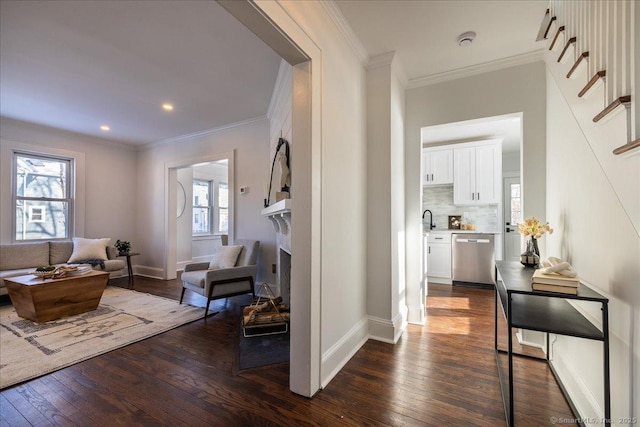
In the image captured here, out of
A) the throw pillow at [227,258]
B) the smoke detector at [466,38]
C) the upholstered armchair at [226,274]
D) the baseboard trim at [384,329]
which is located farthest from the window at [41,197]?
the smoke detector at [466,38]

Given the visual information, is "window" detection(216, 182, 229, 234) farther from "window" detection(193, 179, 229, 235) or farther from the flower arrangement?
the flower arrangement

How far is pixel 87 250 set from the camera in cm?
464

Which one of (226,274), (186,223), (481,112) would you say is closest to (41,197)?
(186,223)

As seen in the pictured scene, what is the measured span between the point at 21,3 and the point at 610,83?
3666mm

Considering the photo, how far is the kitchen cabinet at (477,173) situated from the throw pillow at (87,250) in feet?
21.3

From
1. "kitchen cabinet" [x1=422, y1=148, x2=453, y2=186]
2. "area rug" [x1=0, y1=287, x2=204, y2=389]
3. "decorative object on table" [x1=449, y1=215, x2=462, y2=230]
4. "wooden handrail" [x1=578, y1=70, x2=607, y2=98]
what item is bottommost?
"area rug" [x1=0, y1=287, x2=204, y2=389]

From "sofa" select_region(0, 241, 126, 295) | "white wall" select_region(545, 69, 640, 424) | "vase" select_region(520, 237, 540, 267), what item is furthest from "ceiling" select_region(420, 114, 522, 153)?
Answer: "sofa" select_region(0, 241, 126, 295)

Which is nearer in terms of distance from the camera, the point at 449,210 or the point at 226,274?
the point at 226,274

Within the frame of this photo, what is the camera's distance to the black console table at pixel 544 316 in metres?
1.29

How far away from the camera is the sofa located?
156 inches

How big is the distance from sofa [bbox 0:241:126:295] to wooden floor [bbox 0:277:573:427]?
113 inches

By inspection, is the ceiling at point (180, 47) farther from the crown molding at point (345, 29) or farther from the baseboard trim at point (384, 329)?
the baseboard trim at point (384, 329)

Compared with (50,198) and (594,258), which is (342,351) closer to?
(594,258)

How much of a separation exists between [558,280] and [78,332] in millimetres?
4033
